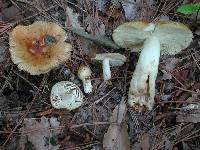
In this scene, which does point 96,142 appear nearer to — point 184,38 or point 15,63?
point 15,63

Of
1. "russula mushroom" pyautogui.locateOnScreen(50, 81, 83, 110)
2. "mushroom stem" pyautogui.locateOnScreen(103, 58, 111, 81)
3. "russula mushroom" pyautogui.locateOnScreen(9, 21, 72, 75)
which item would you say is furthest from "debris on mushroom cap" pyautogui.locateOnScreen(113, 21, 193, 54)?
"russula mushroom" pyautogui.locateOnScreen(50, 81, 83, 110)

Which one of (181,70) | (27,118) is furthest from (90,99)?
(181,70)

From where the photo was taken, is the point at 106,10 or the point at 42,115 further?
the point at 106,10

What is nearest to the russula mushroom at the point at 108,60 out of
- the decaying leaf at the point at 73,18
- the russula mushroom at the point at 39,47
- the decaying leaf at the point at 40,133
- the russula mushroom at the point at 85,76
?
the russula mushroom at the point at 85,76

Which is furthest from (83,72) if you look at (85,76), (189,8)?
(189,8)

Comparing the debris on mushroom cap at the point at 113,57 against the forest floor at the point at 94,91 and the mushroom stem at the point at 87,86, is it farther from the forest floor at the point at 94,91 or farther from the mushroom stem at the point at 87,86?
the mushroom stem at the point at 87,86

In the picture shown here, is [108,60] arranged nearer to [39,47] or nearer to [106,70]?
[106,70]

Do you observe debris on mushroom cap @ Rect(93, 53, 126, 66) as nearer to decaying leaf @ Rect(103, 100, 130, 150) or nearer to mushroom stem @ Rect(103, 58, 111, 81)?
mushroom stem @ Rect(103, 58, 111, 81)
